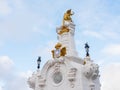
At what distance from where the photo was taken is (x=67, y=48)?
26.3 m

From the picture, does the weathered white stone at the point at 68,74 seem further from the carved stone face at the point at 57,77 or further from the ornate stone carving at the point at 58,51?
the ornate stone carving at the point at 58,51

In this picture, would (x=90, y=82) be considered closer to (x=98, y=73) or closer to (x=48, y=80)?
(x=98, y=73)

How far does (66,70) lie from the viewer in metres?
23.8

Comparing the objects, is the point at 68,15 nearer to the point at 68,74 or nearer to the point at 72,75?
the point at 68,74

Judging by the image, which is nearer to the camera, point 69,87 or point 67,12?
point 69,87

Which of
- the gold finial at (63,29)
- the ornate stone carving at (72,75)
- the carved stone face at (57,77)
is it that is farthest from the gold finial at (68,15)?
the ornate stone carving at (72,75)

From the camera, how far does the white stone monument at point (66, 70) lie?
2303 centimetres

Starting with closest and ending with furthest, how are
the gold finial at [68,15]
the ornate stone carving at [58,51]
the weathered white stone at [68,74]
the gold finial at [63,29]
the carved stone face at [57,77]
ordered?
the weathered white stone at [68,74] → the carved stone face at [57,77] → the ornate stone carving at [58,51] → the gold finial at [63,29] → the gold finial at [68,15]

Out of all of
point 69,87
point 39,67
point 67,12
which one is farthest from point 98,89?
point 67,12

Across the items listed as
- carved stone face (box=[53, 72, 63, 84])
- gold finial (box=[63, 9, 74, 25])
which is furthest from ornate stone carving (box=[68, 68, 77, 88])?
gold finial (box=[63, 9, 74, 25])

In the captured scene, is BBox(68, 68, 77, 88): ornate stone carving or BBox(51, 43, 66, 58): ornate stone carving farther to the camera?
BBox(51, 43, 66, 58): ornate stone carving

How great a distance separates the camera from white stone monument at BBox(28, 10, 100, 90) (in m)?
23.0

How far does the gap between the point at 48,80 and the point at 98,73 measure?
181 inches

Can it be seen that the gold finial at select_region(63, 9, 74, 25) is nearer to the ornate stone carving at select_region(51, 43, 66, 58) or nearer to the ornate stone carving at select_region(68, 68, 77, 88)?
the ornate stone carving at select_region(51, 43, 66, 58)
